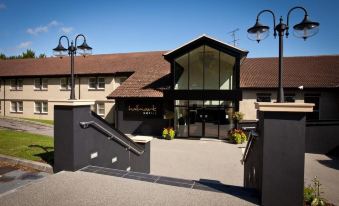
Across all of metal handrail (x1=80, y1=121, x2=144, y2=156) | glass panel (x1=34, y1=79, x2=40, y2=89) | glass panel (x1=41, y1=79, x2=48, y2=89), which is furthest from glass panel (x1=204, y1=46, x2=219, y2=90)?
glass panel (x1=34, y1=79, x2=40, y2=89)

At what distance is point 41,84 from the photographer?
30.0m

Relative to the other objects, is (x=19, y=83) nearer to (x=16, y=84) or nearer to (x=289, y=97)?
(x=16, y=84)

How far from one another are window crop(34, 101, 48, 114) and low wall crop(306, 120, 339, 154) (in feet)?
93.7

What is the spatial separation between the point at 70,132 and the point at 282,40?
5.26 meters

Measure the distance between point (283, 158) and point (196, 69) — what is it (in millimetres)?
16438

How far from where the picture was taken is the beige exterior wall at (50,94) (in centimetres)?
2717

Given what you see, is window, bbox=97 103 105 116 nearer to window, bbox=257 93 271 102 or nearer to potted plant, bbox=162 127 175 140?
potted plant, bbox=162 127 175 140

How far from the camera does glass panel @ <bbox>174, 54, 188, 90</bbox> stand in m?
20.2

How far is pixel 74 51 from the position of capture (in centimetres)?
841

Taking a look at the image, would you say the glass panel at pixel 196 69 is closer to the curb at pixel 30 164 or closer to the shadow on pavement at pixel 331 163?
the shadow on pavement at pixel 331 163

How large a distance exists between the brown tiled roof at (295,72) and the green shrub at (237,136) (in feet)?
19.1

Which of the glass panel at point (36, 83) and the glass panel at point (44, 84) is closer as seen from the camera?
the glass panel at point (44, 84)

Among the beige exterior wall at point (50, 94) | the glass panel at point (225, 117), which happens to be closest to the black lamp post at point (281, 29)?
the glass panel at point (225, 117)

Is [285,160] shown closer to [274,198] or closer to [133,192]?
[274,198]
